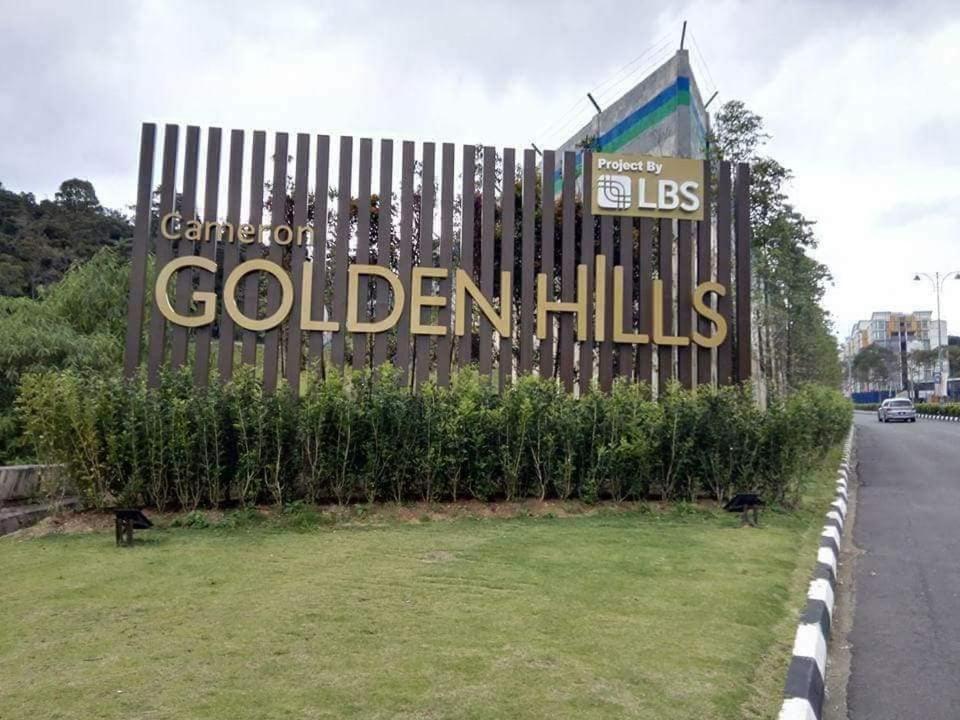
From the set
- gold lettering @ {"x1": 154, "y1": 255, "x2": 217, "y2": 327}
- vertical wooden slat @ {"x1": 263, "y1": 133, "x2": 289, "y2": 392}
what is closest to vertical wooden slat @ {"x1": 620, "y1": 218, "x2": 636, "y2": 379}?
vertical wooden slat @ {"x1": 263, "y1": 133, "x2": 289, "y2": 392}

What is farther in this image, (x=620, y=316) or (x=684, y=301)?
(x=684, y=301)

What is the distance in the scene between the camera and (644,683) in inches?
118

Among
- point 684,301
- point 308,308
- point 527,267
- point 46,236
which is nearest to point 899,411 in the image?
point 684,301

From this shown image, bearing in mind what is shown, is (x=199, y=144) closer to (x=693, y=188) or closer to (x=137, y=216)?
(x=137, y=216)

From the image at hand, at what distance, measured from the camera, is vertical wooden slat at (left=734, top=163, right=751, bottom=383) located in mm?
10469

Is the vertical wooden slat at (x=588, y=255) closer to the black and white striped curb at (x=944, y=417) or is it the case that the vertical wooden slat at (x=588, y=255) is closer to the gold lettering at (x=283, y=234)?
the gold lettering at (x=283, y=234)

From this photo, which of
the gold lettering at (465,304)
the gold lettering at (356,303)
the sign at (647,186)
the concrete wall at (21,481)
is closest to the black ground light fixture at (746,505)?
the gold lettering at (465,304)

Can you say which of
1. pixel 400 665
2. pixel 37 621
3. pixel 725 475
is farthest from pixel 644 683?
pixel 725 475

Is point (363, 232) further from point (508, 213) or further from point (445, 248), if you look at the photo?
point (508, 213)

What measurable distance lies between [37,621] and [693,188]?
9525 millimetres

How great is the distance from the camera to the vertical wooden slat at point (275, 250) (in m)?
9.32

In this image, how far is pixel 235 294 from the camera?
367 inches

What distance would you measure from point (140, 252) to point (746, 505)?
302 inches

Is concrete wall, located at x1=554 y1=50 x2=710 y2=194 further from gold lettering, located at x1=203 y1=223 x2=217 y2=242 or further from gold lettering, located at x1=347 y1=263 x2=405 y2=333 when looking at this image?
gold lettering, located at x1=203 y1=223 x2=217 y2=242
